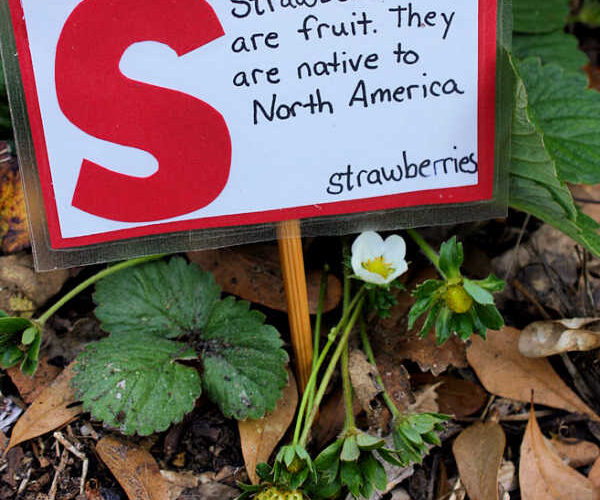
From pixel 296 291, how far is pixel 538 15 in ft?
3.91

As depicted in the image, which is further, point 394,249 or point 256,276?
point 256,276

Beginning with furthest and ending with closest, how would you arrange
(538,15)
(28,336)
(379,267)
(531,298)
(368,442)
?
(538,15) → (531,298) → (379,267) → (28,336) → (368,442)

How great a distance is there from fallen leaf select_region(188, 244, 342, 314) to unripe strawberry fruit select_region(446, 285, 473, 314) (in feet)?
1.12

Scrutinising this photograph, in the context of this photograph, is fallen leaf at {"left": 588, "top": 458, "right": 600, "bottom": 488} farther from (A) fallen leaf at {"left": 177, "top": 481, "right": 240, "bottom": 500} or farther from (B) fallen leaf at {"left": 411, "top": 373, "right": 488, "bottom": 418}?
(A) fallen leaf at {"left": 177, "top": 481, "right": 240, "bottom": 500}

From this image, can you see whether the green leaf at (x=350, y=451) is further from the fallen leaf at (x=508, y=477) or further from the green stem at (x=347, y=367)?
the fallen leaf at (x=508, y=477)

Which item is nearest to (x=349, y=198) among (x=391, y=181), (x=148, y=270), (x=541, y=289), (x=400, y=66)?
(x=391, y=181)

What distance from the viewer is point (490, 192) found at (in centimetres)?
117

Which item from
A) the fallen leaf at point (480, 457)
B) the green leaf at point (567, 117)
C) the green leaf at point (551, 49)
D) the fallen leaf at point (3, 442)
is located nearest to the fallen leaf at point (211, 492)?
the fallen leaf at point (3, 442)

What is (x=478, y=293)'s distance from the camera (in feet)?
3.19

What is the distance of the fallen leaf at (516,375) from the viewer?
128cm

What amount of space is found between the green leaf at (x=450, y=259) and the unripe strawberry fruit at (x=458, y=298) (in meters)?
0.02

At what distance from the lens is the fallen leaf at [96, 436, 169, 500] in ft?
3.60

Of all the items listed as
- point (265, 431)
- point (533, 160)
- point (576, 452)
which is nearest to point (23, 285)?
point (265, 431)

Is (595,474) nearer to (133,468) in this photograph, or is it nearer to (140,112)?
(133,468)
